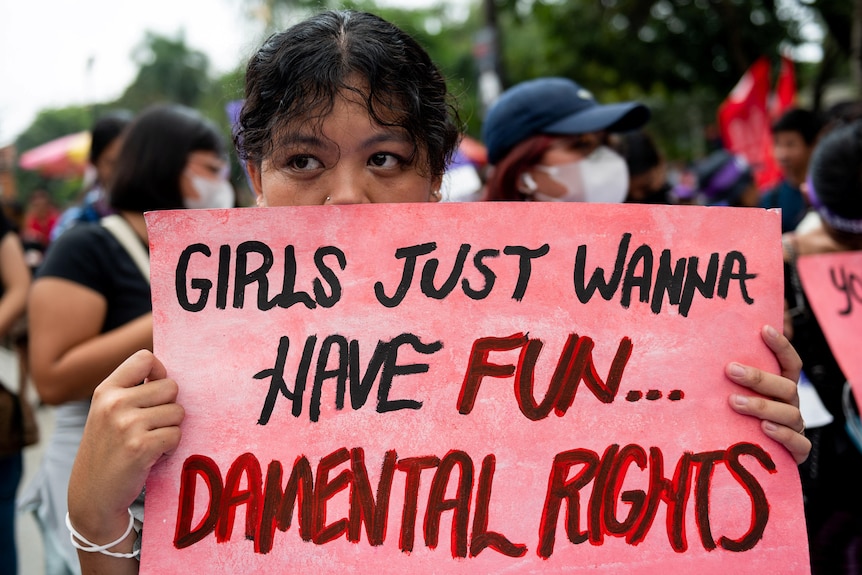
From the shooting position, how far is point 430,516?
1.08 meters

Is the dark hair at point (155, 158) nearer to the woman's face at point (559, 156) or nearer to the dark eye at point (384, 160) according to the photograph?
the woman's face at point (559, 156)

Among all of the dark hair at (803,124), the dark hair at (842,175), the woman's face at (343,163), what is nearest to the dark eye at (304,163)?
the woman's face at (343,163)

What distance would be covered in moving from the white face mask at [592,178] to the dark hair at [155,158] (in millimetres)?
1117

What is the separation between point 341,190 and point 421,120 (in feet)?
0.73

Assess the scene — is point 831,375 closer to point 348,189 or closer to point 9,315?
point 348,189

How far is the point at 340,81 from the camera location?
1.25m

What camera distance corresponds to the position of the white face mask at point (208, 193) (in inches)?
94.3

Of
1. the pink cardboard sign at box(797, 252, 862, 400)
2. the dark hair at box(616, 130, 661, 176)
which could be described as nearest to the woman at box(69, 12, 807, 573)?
the pink cardboard sign at box(797, 252, 862, 400)

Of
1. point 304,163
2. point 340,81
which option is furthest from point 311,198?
point 340,81

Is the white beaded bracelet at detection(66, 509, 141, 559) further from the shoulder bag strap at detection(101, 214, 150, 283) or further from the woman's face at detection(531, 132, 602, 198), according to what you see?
the woman's face at detection(531, 132, 602, 198)

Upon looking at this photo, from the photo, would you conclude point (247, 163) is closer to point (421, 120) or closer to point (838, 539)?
point (421, 120)

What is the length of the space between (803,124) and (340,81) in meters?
4.34

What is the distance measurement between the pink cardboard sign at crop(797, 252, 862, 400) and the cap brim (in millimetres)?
712

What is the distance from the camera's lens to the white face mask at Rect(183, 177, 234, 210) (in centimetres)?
239
